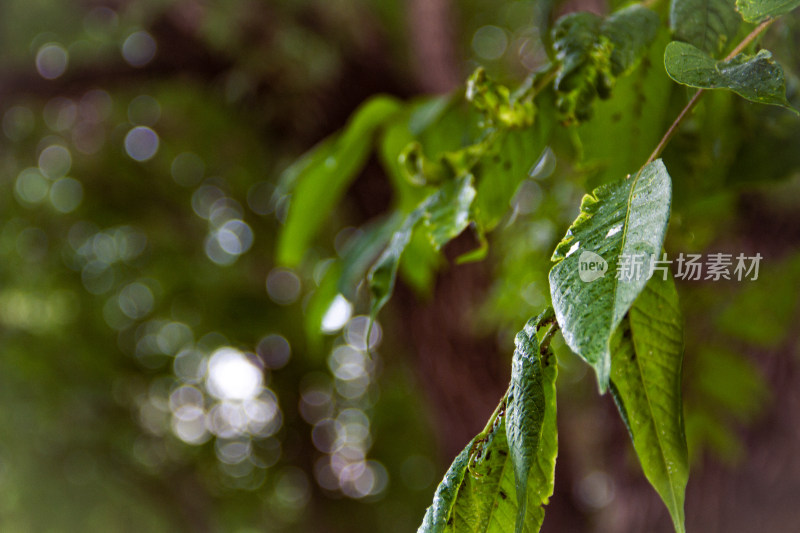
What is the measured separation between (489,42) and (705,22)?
2.47 metres

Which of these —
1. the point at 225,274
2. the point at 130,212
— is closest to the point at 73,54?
the point at 130,212

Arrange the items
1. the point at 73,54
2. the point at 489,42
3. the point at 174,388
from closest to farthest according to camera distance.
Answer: the point at 73,54 < the point at 489,42 < the point at 174,388

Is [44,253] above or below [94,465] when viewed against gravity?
above

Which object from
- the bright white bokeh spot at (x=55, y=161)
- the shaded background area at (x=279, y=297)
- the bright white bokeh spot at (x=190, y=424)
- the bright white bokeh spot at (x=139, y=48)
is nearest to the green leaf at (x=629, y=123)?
the shaded background area at (x=279, y=297)

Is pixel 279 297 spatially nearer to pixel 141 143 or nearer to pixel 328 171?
pixel 141 143

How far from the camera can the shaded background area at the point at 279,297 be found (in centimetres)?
84

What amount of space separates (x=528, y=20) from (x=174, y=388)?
2.33m

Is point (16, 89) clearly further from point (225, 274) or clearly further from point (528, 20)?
point (528, 20)

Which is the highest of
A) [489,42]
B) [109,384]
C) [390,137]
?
[489,42]

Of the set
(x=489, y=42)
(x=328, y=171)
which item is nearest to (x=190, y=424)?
(x=489, y=42)

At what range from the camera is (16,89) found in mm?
1517

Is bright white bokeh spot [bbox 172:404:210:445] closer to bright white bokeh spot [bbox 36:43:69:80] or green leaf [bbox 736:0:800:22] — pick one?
bright white bokeh spot [bbox 36:43:69:80]

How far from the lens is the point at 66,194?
242 cm

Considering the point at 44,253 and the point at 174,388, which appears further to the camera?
the point at 174,388
